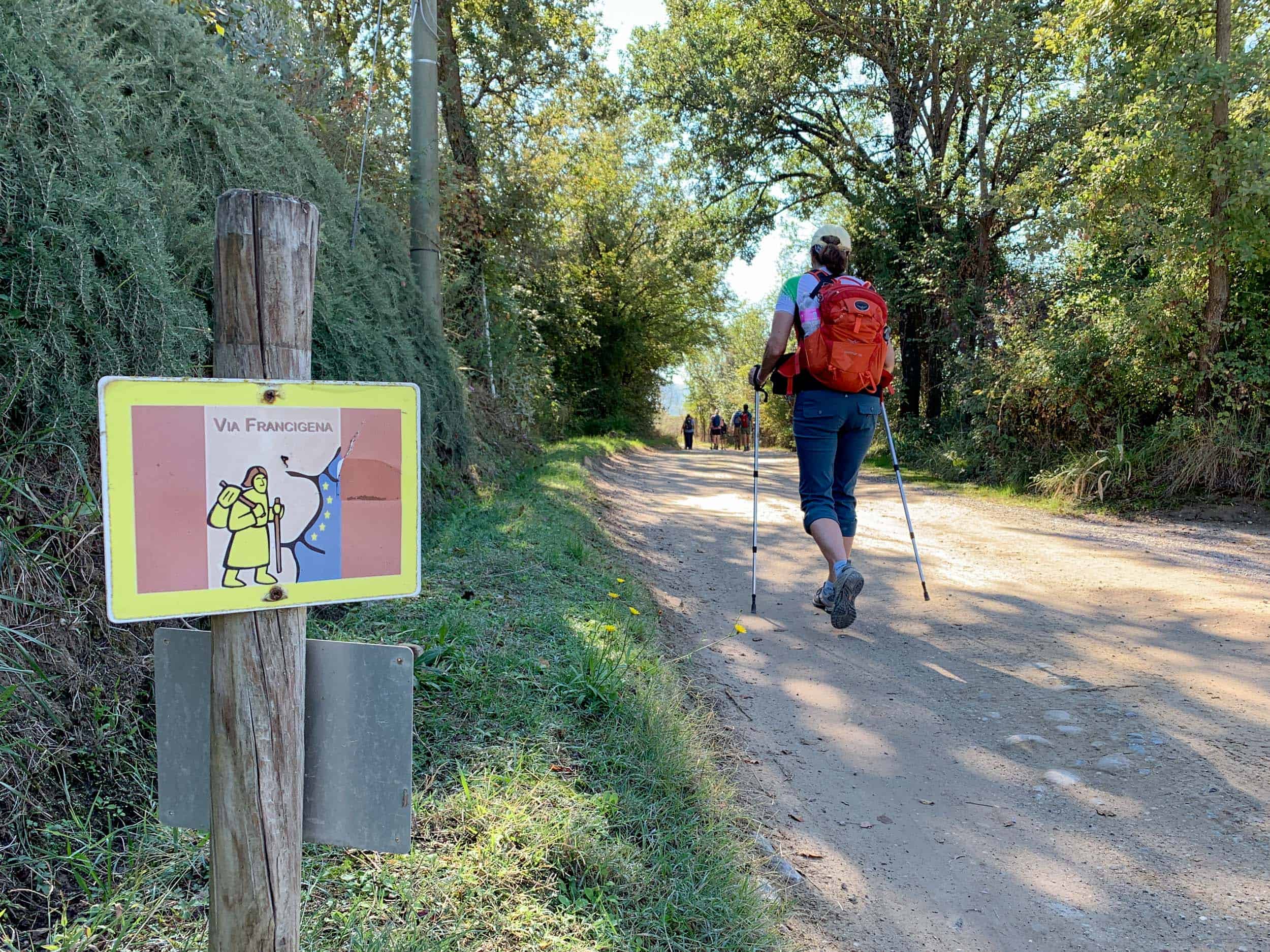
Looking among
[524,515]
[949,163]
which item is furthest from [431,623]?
[949,163]

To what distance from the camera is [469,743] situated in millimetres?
2756

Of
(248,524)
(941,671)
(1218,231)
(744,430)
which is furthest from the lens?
(744,430)

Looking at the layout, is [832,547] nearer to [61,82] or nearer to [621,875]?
[621,875]

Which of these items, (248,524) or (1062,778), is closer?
(248,524)

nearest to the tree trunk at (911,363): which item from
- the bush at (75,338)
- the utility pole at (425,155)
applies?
the utility pole at (425,155)

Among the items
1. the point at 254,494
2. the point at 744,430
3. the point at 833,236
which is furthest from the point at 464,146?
the point at 744,430

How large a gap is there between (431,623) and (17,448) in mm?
1738

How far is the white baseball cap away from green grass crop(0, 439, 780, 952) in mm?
2910

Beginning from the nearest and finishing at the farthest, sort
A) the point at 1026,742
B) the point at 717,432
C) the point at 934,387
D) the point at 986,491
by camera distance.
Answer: the point at 1026,742 < the point at 986,491 < the point at 934,387 < the point at 717,432

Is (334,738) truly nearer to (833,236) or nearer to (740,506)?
(833,236)


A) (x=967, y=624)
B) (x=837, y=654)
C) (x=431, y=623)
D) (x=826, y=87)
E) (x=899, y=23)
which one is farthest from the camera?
(x=826, y=87)

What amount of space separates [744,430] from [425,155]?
1109 inches

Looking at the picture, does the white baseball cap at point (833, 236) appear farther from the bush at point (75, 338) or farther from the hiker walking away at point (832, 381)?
the bush at point (75, 338)

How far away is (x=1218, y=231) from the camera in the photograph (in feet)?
28.1
